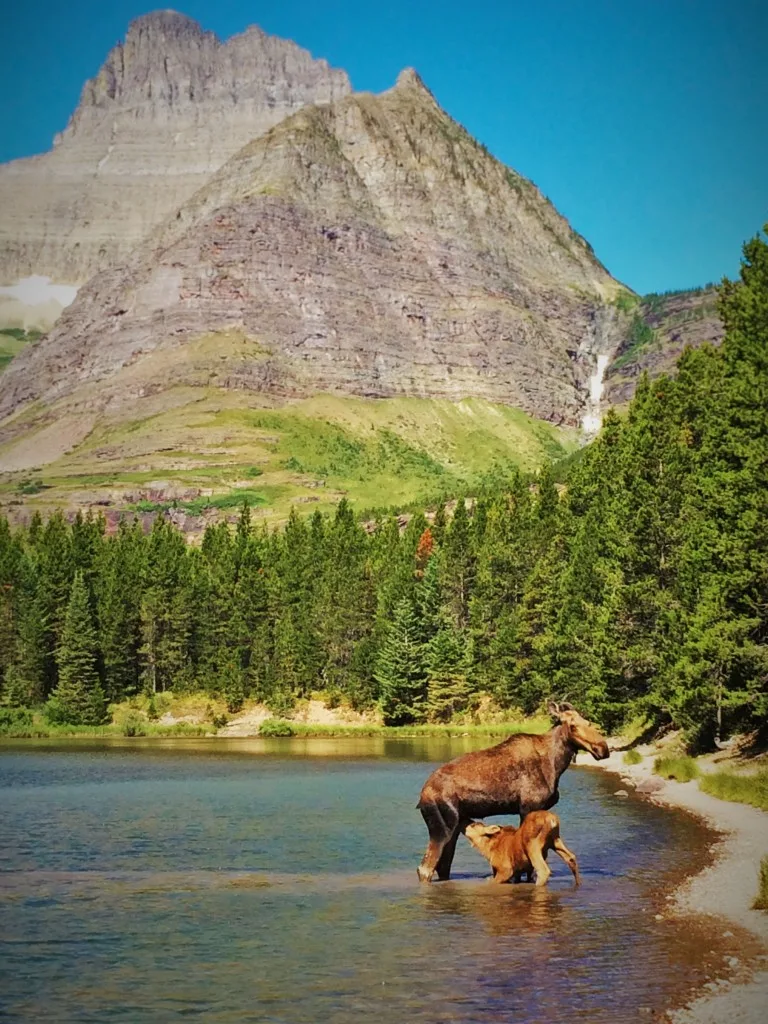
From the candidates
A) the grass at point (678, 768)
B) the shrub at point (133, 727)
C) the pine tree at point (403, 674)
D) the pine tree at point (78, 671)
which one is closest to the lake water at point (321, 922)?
the grass at point (678, 768)

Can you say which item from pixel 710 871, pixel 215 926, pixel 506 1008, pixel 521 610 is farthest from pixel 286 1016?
pixel 521 610

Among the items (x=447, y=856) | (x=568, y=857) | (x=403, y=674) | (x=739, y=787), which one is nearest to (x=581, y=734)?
(x=568, y=857)

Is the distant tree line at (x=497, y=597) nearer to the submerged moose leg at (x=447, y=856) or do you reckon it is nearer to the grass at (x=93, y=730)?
the grass at (x=93, y=730)

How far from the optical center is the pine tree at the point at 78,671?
354ft

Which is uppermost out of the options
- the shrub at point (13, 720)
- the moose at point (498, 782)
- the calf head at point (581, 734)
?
the calf head at point (581, 734)

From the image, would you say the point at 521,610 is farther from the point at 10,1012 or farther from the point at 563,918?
the point at 10,1012

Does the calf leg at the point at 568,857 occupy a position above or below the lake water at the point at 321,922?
above

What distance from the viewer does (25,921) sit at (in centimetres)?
1972

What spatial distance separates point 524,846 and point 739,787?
17.0 meters

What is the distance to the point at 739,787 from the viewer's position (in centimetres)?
3681

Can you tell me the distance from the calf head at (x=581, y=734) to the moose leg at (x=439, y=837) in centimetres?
294

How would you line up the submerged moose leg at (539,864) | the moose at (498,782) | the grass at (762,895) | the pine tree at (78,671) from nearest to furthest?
the grass at (762,895), the submerged moose leg at (539,864), the moose at (498,782), the pine tree at (78,671)

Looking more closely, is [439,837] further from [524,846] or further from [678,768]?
[678,768]

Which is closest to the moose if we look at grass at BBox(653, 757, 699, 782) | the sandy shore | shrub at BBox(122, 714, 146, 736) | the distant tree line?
the sandy shore
